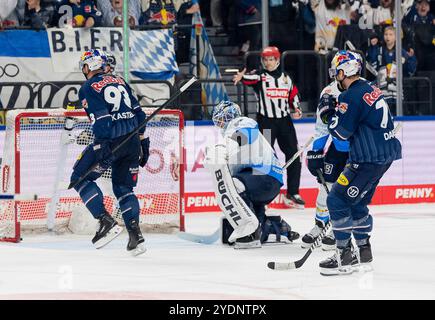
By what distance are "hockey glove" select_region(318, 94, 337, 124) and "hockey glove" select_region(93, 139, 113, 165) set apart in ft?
5.61

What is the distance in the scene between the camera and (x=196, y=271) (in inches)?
354

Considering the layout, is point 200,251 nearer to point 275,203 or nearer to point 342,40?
point 275,203

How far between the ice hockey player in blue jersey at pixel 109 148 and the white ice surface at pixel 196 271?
0.82 feet

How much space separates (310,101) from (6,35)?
4195mm

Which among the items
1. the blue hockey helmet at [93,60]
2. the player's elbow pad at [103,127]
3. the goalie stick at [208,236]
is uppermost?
the blue hockey helmet at [93,60]

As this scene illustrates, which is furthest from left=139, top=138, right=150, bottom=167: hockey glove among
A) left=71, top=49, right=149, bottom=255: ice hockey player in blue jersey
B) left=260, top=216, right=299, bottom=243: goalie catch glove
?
left=260, top=216, right=299, bottom=243: goalie catch glove

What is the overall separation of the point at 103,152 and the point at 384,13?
792 centimetres

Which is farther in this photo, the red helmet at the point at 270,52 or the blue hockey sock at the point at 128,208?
the red helmet at the point at 270,52

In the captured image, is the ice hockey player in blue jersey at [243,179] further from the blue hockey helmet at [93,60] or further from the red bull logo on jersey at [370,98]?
the red bull logo on jersey at [370,98]

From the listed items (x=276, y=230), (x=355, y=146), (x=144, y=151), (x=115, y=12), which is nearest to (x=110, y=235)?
(x=144, y=151)

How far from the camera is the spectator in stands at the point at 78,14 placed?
46.8 feet

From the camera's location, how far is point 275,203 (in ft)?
46.5

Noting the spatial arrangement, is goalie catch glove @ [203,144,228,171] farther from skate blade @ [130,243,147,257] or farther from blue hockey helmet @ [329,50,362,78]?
blue hockey helmet @ [329,50,362,78]

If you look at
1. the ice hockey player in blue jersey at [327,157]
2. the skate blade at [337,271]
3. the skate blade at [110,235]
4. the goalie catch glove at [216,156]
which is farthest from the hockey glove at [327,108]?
the skate blade at [110,235]
